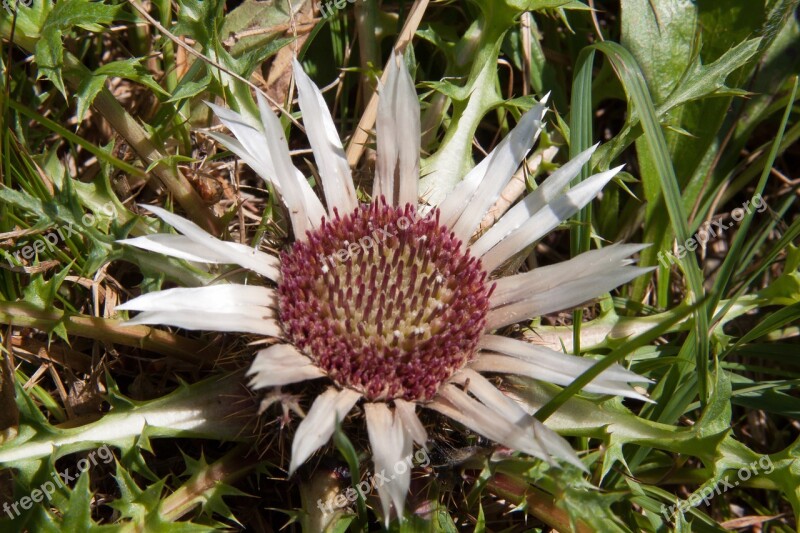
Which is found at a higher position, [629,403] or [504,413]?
[504,413]

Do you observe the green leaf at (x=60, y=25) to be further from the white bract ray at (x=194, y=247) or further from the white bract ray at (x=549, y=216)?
the white bract ray at (x=549, y=216)

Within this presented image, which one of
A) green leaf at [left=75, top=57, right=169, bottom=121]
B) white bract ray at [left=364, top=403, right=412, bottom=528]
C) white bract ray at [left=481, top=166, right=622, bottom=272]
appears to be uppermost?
green leaf at [left=75, top=57, right=169, bottom=121]

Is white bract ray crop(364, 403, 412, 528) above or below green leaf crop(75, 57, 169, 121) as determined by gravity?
below

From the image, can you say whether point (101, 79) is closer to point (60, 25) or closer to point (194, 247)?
point (60, 25)

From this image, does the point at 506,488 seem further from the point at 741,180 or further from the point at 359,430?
the point at 741,180

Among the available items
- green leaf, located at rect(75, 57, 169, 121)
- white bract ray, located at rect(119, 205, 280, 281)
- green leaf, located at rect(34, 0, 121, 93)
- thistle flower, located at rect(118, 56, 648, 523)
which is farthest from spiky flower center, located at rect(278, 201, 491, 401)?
green leaf, located at rect(34, 0, 121, 93)

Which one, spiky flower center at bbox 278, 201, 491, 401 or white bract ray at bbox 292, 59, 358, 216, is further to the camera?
white bract ray at bbox 292, 59, 358, 216

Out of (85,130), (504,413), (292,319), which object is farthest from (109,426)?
(85,130)

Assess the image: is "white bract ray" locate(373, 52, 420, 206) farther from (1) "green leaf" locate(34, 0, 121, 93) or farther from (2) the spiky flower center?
(1) "green leaf" locate(34, 0, 121, 93)
